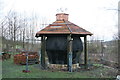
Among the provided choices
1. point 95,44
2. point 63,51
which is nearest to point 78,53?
point 63,51

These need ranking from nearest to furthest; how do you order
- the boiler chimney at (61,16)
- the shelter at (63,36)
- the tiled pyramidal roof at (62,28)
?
the shelter at (63,36)
the tiled pyramidal roof at (62,28)
the boiler chimney at (61,16)

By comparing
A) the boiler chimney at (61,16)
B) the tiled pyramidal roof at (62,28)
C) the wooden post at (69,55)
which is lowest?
the wooden post at (69,55)

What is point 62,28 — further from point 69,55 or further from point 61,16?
point 69,55

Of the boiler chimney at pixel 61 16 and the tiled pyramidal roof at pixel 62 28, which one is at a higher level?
the boiler chimney at pixel 61 16

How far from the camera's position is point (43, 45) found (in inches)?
520

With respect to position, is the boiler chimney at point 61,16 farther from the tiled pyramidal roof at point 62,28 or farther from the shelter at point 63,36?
the shelter at point 63,36

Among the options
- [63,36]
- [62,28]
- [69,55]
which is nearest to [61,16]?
[62,28]

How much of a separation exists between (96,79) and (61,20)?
6.67 meters

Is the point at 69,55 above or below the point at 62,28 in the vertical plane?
below

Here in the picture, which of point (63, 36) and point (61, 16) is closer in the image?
point (63, 36)

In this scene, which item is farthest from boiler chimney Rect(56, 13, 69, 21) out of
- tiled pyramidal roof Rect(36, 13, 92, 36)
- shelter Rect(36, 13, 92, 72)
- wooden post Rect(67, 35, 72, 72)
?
wooden post Rect(67, 35, 72, 72)

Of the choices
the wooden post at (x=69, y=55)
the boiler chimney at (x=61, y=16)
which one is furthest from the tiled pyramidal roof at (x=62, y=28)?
the wooden post at (x=69, y=55)

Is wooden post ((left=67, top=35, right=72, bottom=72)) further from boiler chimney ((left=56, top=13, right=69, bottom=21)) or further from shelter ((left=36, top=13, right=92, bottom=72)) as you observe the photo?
boiler chimney ((left=56, top=13, right=69, bottom=21))

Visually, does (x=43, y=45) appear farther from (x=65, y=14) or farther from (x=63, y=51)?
(x=65, y=14)
